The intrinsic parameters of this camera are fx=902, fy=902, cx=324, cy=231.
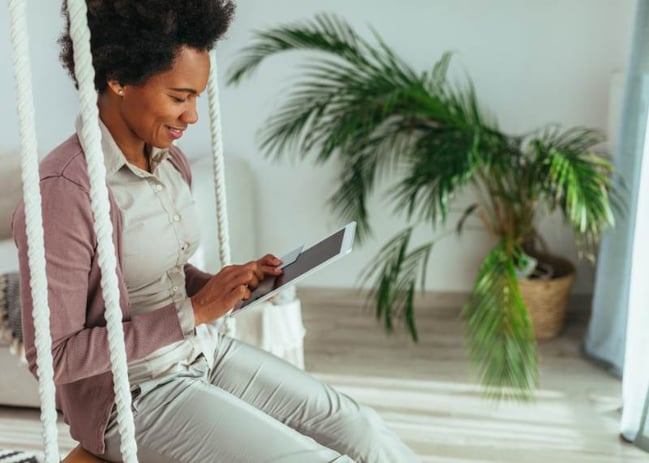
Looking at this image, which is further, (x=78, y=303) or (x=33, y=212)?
(x=78, y=303)

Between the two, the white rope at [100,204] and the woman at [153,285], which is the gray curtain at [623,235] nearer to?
the woman at [153,285]

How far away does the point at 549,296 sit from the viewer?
2871 millimetres

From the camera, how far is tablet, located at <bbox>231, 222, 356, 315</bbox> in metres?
1.32

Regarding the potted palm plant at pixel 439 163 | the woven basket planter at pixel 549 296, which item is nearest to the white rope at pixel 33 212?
the potted palm plant at pixel 439 163

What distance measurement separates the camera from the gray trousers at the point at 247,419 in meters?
1.26

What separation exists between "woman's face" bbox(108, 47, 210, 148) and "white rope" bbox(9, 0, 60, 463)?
226mm

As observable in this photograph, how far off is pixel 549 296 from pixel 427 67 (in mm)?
850

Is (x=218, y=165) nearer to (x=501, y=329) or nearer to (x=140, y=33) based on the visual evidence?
(x=140, y=33)

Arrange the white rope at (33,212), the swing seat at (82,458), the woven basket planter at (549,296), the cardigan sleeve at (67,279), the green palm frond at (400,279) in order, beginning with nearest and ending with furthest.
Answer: the white rope at (33,212), the cardigan sleeve at (67,279), the swing seat at (82,458), the green palm frond at (400,279), the woven basket planter at (549,296)

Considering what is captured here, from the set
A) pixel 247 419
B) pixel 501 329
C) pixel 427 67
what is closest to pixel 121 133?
pixel 247 419

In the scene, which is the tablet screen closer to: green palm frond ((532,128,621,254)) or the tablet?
the tablet

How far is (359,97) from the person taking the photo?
2766 millimetres

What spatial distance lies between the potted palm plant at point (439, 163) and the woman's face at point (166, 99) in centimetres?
130

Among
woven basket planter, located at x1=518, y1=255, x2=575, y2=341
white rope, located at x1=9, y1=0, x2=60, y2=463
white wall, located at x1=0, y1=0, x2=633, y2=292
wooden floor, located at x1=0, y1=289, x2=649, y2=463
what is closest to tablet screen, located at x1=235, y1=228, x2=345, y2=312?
white rope, located at x1=9, y1=0, x2=60, y2=463
